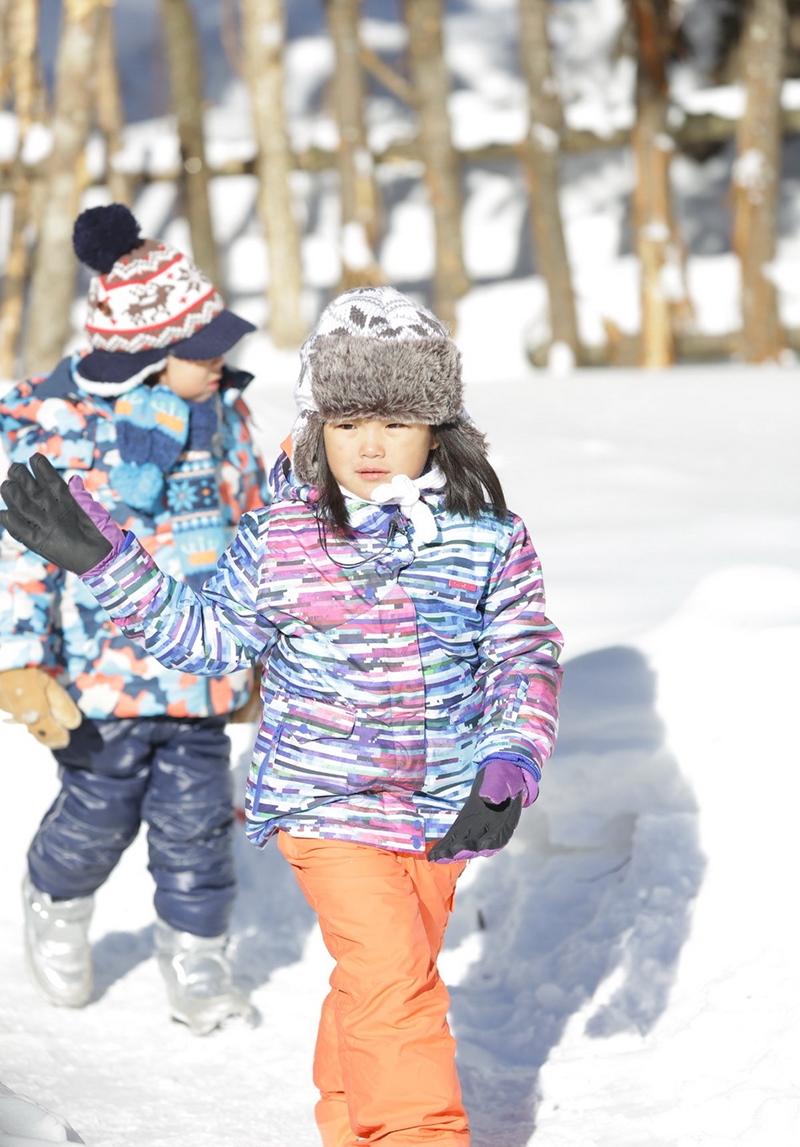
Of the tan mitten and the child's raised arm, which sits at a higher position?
the child's raised arm

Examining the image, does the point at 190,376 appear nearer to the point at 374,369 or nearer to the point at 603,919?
the point at 374,369

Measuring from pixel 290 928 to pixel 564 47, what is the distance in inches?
416

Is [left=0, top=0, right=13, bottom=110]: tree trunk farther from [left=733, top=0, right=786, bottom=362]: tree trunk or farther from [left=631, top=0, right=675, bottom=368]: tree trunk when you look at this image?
[left=733, top=0, right=786, bottom=362]: tree trunk

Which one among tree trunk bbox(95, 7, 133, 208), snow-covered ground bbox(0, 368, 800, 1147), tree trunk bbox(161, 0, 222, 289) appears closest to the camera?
snow-covered ground bbox(0, 368, 800, 1147)

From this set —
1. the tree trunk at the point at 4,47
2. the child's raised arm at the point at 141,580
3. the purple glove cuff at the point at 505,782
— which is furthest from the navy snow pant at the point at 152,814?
the tree trunk at the point at 4,47

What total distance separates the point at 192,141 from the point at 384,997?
342 inches

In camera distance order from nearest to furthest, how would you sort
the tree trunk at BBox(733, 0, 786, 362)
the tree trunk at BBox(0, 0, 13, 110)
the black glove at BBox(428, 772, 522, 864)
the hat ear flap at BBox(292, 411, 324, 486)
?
1. the black glove at BBox(428, 772, 522, 864)
2. the hat ear flap at BBox(292, 411, 324, 486)
3. the tree trunk at BBox(733, 0, 786, 362)
4. the tree trunk at BBox(0, 0, 13, 110)

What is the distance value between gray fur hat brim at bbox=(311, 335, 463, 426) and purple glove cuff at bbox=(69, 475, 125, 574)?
0.38 metres

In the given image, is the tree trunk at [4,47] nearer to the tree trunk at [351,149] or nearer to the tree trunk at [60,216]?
the tree trunk at [351,149]

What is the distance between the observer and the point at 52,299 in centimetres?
807

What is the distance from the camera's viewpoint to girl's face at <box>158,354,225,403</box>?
124 inches

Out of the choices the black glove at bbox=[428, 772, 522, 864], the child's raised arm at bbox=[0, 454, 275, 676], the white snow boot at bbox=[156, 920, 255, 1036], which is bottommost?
the white snow boot at bbox=[156, 920, 255, 1036]

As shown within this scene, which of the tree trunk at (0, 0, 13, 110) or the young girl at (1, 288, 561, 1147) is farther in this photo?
the tree trunk at (0, 0, 13, 110)

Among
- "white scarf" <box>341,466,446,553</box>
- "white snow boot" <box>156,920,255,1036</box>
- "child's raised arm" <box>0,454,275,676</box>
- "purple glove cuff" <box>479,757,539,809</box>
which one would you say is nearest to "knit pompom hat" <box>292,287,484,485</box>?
"white scarf" <box>341,466,446,553</box>
